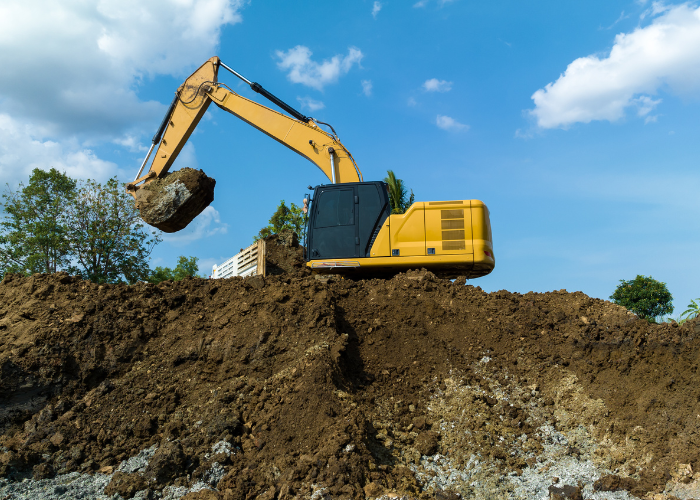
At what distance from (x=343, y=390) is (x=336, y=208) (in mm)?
4357

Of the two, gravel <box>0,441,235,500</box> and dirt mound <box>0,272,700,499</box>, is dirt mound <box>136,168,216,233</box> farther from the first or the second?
gravel <box>0,441,235,500</box>

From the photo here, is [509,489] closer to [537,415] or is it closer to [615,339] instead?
[537,415]

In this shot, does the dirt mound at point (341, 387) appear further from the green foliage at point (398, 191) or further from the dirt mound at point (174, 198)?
the green foliage at point (398, 191)

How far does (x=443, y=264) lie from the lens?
998cm

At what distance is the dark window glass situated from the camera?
404 inches

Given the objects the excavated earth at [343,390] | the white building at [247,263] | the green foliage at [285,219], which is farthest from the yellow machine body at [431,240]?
the green foliage at [285,219]

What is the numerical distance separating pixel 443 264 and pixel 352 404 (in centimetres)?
418

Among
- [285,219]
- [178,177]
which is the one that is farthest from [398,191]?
[178,177]

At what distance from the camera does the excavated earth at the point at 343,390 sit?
239 inches

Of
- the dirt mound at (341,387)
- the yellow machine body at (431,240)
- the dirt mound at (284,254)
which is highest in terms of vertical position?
the dirt mound at (284,254)

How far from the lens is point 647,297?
22.8 m

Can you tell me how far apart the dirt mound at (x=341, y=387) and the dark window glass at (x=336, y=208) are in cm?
135

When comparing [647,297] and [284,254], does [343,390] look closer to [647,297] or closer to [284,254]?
[284,254]

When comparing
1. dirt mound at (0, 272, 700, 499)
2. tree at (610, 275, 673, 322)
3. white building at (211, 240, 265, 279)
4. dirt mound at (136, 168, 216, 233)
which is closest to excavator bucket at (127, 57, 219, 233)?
dirt mound at (136, 168, 216, 233)
